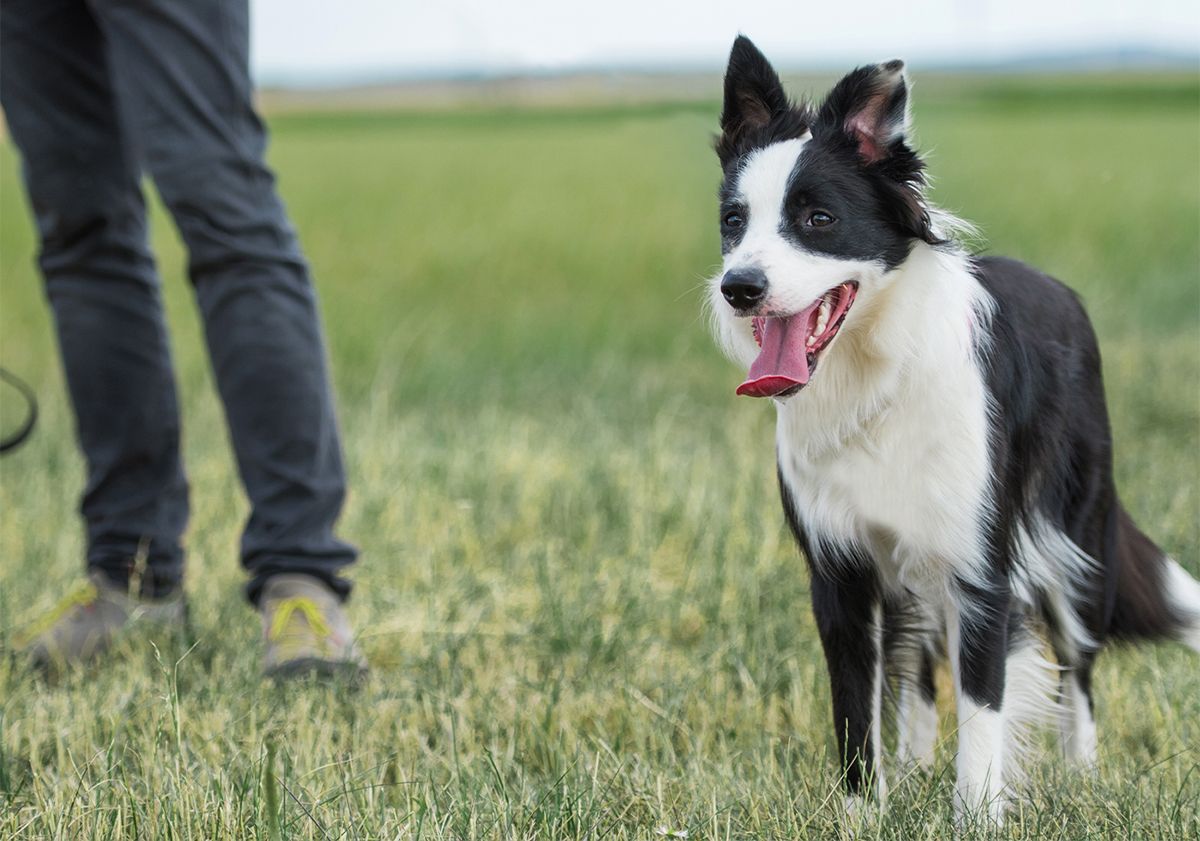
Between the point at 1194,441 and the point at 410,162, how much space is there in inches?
629

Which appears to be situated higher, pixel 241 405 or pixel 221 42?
pixel 221 42

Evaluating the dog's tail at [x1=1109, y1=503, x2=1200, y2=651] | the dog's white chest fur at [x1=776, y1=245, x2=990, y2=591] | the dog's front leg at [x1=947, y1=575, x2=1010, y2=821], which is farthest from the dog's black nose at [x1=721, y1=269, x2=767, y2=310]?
the dog's tail at [x1=1109, y1=503, x2=1200, y2=651]

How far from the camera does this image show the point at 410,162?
19.3m

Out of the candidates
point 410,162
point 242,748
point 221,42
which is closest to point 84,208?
point 221,42

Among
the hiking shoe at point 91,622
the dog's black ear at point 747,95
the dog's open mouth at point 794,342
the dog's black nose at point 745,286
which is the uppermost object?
the dog's black ear at point 747,95

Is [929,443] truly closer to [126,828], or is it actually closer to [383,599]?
[126,828]

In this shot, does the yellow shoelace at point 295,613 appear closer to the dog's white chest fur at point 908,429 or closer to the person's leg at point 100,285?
the person's leg at point 100,285

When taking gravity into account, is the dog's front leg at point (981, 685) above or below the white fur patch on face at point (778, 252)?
below

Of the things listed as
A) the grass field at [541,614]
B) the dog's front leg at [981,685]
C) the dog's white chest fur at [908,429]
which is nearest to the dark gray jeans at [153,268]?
the grass field at [541,614]

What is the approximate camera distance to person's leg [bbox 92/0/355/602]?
2.68 metres

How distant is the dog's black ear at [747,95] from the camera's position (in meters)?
2.08

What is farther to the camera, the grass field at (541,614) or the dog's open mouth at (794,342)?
the grass field at (541,614)

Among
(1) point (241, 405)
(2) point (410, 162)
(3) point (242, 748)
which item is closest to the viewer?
(3) point (242, 748)

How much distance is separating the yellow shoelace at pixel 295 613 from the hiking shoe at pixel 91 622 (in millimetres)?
295
